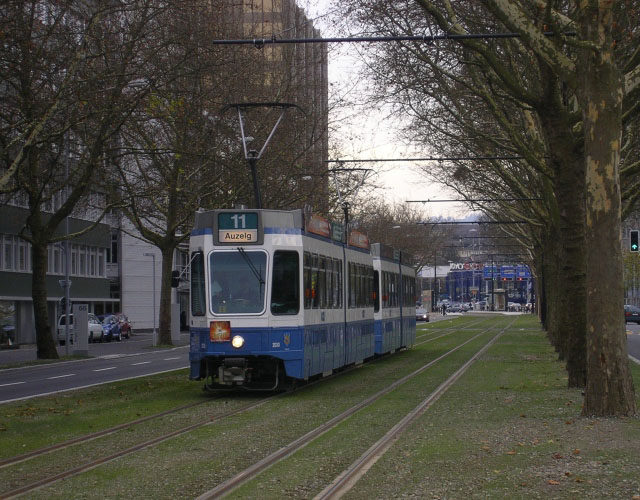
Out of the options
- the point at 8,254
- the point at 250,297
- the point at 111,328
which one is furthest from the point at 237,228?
the point at 111,328

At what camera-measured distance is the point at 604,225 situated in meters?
14.3

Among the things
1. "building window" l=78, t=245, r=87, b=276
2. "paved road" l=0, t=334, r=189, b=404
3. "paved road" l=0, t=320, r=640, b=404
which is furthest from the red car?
"paved road" l=0, t=334, r=189, b=404

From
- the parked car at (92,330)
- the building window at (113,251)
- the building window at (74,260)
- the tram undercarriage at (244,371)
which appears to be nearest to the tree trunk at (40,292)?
the tram undercarriage at (244,371)

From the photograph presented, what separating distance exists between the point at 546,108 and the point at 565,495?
11009 mm

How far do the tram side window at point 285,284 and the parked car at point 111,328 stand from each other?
43.8 m

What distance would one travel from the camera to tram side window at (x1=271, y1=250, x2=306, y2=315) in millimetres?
19614

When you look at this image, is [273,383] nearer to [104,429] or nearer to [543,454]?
[104,429]

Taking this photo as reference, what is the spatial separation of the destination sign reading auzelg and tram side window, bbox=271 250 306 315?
62 centimetres

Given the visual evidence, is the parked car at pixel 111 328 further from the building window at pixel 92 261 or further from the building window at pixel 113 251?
the building window at pixel 113 251

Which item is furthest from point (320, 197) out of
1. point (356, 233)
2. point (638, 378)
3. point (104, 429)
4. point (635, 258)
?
point (635, 258)

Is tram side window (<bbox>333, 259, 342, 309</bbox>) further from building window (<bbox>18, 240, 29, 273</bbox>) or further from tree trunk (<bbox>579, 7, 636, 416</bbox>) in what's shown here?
building window (<bbox>18, 240, 29, 273</bbox>)

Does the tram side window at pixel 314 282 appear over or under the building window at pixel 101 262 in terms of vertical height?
under

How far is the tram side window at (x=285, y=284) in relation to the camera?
64.4 feet

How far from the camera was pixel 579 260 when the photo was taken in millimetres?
19766
